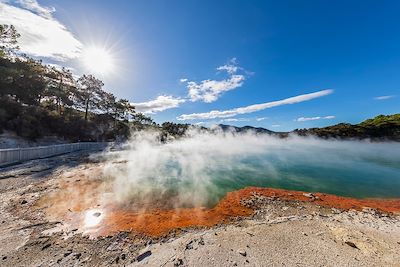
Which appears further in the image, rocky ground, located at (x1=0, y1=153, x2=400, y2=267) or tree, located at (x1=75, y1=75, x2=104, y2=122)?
tree, located at (x1=75, y1=75, x2=104, y2=122)

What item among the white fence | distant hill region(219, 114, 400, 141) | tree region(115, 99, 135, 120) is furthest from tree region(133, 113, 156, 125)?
distant hill region(219, 114, 400, 141)

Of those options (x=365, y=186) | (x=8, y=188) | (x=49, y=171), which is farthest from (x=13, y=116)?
(x=365, y=186)

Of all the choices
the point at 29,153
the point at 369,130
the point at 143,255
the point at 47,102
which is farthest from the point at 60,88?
the point at 369,130

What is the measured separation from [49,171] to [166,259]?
12.0 meters

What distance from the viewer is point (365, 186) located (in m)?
11.8

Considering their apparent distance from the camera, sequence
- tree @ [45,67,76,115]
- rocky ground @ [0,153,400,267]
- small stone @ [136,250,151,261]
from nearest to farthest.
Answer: rocky ground @ [0,153,400,267]
small stone @ [136,250,151,261]
tree @ [45,67,76,115]

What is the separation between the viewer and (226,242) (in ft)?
15.7

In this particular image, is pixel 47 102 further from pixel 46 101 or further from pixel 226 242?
pixel 226 242

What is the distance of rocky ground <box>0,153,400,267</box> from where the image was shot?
407 centimetres

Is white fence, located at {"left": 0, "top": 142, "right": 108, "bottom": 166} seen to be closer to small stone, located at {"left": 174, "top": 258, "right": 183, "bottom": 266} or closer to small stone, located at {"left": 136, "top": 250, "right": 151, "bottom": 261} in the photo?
small stone, located at {"left": 136, "top": 250, "right": 151, "bottom": 261}

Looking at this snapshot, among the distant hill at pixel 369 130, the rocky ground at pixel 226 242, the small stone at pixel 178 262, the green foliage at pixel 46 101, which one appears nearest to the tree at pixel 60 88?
the green foliage at pixel 46 101

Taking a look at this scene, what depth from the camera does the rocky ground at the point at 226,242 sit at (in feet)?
13.4

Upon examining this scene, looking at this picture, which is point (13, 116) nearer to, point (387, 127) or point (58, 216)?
point (58, 216)

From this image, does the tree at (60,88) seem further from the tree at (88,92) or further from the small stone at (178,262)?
the small stone at (178,262)
